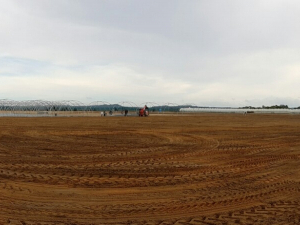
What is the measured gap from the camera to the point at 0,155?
10219mm

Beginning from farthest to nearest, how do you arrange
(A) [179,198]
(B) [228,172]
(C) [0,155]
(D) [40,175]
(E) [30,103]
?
(E) [30,103], (C) [0,155], (B) [228,172], (D) [40,175], (A) [179,198]

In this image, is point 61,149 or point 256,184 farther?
point 61,149

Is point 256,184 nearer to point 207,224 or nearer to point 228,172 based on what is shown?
point 228,172

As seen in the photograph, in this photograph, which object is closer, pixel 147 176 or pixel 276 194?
pixel 276 194

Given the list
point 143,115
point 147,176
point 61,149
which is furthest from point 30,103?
point 147,176

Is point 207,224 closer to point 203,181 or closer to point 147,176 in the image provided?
point 203,181

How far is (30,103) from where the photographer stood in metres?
74.2

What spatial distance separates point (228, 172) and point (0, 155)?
7.92 meters

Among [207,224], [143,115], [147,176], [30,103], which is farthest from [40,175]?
[30,103]

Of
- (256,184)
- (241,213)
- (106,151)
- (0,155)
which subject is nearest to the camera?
(241,213)

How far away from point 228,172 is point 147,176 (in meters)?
2.37

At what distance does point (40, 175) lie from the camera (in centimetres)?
753

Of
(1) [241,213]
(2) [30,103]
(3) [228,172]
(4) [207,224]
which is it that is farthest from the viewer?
Answer: (2) [30,103]

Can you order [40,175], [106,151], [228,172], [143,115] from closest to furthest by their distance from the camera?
[40,175], [228,172], [106,151], [143,115]
